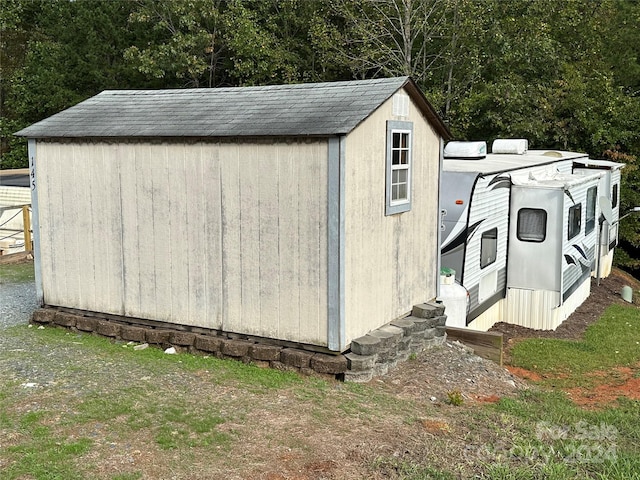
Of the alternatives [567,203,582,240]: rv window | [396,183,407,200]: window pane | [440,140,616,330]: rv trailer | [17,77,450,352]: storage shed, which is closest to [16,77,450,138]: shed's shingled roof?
[17,77,450,352]: storage shed

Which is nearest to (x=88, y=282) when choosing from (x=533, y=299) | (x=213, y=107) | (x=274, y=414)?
(x=213, y=107)

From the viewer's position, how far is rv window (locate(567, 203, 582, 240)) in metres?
14.2

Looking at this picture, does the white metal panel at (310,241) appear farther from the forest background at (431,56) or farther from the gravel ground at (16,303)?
the forest background at (431,56)

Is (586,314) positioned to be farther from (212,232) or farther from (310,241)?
(212,232)

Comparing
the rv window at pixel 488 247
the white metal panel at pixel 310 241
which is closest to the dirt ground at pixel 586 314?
the rv window at pixel 488 247

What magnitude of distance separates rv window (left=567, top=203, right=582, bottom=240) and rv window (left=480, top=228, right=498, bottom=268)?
1787 millimetres

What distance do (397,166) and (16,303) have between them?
22.5 ft

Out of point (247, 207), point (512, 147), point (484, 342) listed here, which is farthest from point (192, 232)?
point (512, 147)

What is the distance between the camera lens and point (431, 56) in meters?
24.7

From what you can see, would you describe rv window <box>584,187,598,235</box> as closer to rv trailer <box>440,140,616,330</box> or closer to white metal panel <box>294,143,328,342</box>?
rv trailer <box>440,140,616,330</box>

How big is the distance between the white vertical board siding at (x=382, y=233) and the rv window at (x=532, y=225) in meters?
4.23

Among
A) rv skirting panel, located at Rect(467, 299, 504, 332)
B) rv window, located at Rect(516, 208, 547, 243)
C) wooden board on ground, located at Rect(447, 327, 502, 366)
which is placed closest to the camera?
wooden board on ground, located at Rect(447, 327, 502, 366)

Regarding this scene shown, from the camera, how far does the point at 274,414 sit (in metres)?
6.86

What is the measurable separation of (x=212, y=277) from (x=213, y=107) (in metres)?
2.28
